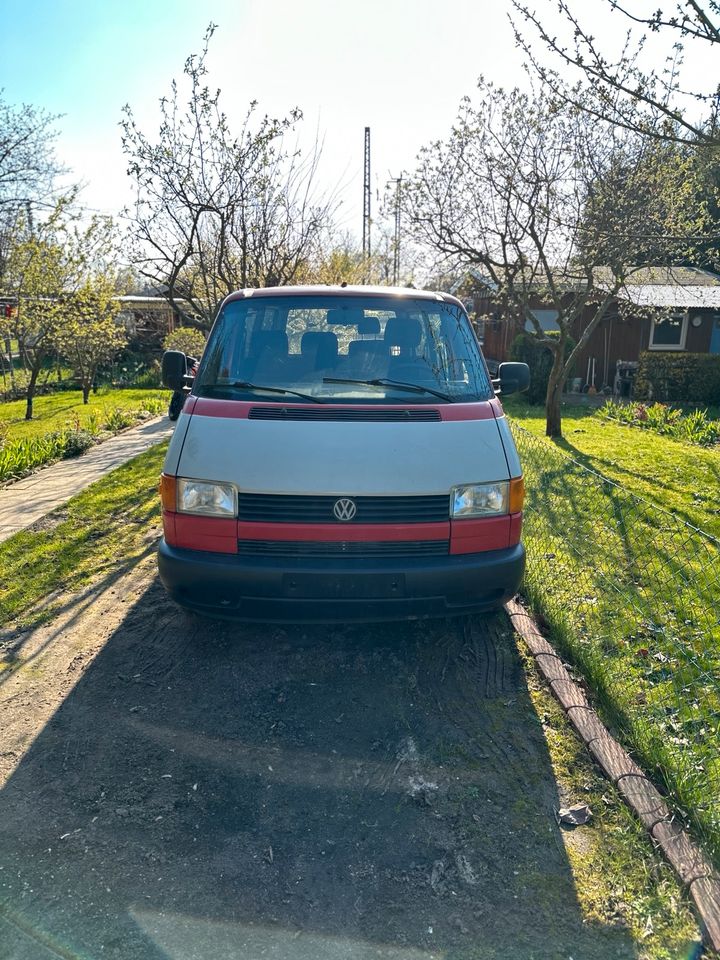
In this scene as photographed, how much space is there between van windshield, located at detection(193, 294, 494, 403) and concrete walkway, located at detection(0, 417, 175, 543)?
3.08 m

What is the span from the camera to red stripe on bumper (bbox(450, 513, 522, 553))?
343cm

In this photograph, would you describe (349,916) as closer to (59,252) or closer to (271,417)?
(271,417)

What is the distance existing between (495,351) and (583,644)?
22223 millimetres

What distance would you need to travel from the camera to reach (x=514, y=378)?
4.64 m

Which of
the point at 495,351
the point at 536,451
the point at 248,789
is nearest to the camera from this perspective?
the point at 248,789

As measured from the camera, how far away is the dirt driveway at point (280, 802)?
2135mm

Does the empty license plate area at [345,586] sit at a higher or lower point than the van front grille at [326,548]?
lower

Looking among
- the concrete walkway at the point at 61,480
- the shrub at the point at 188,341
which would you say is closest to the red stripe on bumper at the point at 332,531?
the concrete walkway at the point at 61,480

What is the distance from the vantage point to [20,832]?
2521 millimetres

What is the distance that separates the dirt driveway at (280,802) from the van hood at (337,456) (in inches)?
42.8

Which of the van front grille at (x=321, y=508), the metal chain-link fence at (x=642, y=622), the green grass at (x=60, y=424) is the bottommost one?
the metal chain-link fence at (x=642, y=622)

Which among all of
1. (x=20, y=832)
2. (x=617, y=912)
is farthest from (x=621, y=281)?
(x=20, y=832)

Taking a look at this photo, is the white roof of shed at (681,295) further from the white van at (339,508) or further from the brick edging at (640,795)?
the brick edging at (640,795)

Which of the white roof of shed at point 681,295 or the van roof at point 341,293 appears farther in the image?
the white roof of shed at point 681,295
